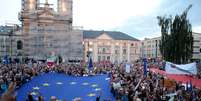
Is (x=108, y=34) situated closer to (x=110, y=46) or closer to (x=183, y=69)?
(x=110, y=46)

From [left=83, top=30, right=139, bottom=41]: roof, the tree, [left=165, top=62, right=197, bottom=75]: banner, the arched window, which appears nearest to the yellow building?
[left=83, top=30, right=139, bottom=41]: roof

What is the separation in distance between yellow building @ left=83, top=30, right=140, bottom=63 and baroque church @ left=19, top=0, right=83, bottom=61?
122 feet

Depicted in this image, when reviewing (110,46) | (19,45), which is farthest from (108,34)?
(19,45)

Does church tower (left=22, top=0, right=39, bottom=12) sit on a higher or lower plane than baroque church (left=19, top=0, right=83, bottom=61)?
higher

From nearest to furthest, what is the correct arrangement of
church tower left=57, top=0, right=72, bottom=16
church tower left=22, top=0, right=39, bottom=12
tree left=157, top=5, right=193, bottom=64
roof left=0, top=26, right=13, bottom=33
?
tree left=157, top=5, right=193, bottom=64, church tower left=22, top=0, right=39, bottom=12, church tower left=57, top=0, right=72, bottom=16, roof left=0, top=26, right=13, bottom=33

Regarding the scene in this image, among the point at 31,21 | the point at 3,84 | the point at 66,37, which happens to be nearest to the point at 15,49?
the point at 31,21

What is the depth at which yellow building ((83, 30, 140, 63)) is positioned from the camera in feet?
428

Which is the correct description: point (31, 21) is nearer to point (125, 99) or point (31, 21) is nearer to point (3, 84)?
point (3, 84)

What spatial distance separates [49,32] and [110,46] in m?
48.1

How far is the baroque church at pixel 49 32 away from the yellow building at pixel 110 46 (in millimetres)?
37113

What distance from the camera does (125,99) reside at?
18656 mm

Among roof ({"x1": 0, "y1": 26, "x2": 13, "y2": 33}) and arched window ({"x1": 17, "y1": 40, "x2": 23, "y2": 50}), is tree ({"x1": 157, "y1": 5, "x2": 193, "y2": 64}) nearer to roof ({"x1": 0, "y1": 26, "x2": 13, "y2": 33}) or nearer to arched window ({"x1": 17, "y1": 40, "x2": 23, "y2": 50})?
arched window ({"x1": 17, "y1": 40, "x2": 23, "y2": 50})

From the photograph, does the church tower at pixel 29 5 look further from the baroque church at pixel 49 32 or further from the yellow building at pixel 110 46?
the yellow building at pixel 110 46

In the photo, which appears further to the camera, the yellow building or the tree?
the yellow building
